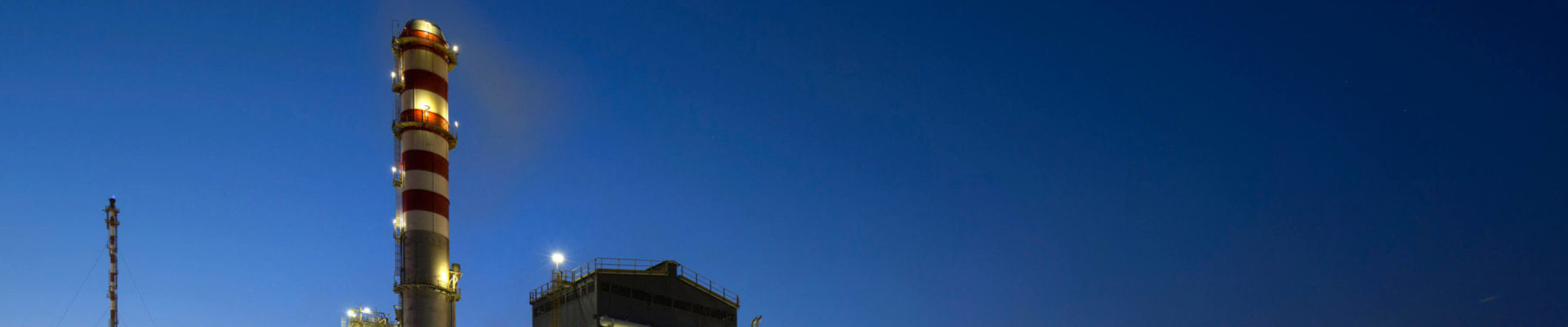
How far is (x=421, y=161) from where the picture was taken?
184ft

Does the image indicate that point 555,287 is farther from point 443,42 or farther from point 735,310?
point 443,42

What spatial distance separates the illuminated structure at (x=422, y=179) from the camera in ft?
178

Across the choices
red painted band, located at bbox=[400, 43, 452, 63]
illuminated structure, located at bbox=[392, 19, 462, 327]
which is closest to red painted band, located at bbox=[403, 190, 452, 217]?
illuminated structure, located at bbox=[392, 19, 462, 327]

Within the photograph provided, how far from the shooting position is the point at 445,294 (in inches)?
2176

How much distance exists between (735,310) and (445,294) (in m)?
15.3

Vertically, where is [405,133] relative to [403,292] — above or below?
above

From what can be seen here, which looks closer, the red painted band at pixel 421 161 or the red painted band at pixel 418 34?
the red painted band at pixel 421 161

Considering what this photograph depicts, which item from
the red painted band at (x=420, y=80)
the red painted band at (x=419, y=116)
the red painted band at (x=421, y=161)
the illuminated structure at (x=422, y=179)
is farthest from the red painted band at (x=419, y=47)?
the red painted band at (x=421, y=161)

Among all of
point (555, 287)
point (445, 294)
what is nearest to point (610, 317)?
point (555, 287)

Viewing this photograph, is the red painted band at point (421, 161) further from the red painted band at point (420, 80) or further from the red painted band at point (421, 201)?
the red painted band at point (420, 80)

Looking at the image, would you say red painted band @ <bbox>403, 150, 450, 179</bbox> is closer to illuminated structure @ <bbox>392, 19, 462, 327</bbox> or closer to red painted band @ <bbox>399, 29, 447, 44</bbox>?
illuminated structure @ <bbox>392, 19, 462, 327</bbox>

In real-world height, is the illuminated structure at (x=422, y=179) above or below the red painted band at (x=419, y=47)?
below

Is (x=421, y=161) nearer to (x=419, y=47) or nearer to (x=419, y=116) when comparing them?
(x=419, y=116)

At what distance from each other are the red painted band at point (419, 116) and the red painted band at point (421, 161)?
5.74 ft
